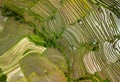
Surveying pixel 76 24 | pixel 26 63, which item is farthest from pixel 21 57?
pixel 76 24

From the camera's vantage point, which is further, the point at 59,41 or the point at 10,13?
the point at 59,41

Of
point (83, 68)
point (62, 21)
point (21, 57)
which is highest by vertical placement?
point (62, 21)

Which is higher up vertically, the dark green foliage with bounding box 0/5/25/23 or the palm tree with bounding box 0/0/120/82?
the dark green foliage with bounding box 0/5/25/23

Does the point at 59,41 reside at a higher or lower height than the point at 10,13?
lower

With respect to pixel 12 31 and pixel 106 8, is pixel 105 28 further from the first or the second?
pixel 12 31

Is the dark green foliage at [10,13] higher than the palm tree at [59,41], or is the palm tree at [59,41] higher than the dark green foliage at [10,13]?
the dark green foliage at [10,13]

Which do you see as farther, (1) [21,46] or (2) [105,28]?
(2) [105,28]

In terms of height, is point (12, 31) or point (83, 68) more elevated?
point (12, 31)
